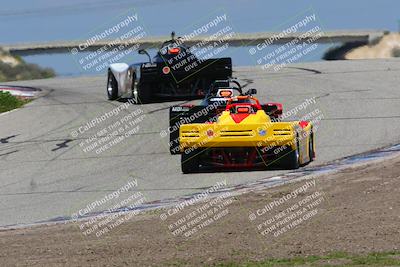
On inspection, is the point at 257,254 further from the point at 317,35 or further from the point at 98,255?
the point at 317,35

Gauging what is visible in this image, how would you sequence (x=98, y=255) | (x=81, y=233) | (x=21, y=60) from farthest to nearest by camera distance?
(x=21, y=60) < (x=81, y=233) < (x=98, y=255)

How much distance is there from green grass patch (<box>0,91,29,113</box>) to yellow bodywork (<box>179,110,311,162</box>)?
1132 centimetres

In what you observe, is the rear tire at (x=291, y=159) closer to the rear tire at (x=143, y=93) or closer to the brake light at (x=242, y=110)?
the brake light at (x=242, y=110)

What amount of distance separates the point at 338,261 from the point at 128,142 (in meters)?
10.3

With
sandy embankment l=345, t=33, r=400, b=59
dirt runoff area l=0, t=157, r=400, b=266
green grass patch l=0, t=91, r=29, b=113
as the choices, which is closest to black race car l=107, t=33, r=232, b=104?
green grass patch l=0, t=91, r=29, b=113

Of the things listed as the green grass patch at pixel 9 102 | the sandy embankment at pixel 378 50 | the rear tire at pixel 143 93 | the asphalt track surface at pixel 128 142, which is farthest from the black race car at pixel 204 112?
the sandy embankment at pixel 378 50

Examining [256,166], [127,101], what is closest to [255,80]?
[127,101]

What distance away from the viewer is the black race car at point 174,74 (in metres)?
22.2

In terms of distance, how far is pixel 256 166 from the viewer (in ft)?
46.5

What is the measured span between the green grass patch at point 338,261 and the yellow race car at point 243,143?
223 inches

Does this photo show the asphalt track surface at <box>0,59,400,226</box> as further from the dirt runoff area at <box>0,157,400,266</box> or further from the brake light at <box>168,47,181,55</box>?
the dirt runoff area at <box>0,157,400,266</box>

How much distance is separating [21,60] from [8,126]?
87.3ft

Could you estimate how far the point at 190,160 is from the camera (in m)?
14.1

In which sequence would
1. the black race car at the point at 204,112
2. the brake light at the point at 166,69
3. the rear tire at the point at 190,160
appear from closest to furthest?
the rear tire at the point at 190,160 < the black race car at the point at 204,112 < the brake light at the point at 166,69
